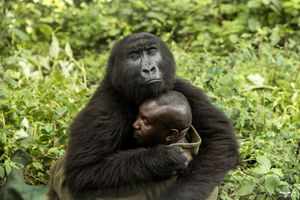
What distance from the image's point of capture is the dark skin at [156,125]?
11.1 ft

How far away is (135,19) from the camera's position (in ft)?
28.6

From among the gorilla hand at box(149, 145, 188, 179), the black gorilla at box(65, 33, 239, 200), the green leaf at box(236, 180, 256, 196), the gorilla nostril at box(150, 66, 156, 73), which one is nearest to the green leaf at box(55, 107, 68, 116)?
the black gorilla at box(65, 33, 239, 200)

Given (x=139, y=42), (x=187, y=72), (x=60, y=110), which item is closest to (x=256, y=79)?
(x=187, y=72)

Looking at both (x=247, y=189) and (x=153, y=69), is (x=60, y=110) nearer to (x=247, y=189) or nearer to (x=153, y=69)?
(x=153, y=69)

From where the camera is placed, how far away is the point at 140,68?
11.5ft

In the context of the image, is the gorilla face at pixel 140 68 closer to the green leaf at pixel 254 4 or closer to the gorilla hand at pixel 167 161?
the gorilla hand at pixel 167 161

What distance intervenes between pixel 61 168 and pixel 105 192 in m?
0.53

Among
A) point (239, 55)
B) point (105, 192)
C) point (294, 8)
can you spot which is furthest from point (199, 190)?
point (294, 8)

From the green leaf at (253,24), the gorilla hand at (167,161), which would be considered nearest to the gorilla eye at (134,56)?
the gorilla hand at (167,161)

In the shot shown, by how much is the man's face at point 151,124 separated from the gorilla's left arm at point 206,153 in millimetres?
354

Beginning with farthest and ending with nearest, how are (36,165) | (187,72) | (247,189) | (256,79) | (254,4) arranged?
1. (254,4)
2. (256,79)
3. (187,72)
4. (36,165)
5. (247,189)

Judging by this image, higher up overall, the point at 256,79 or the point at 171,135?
the point at 171,135

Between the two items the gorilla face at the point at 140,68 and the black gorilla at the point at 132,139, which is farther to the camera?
the gorilla face at the point at 140,68

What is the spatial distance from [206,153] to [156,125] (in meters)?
0.55
